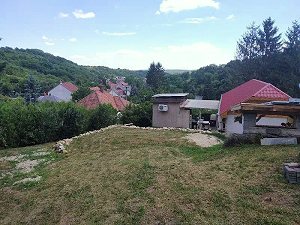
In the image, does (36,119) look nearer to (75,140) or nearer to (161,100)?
(75,140)

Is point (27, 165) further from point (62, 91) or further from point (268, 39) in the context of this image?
point (62, 91)

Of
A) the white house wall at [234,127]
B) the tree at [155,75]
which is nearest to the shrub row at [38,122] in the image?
the white house wall at [234,127]

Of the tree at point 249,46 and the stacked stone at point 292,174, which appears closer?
the stacked stone at point 292,174

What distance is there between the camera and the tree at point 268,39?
38981 mm

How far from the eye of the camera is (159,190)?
288 inches

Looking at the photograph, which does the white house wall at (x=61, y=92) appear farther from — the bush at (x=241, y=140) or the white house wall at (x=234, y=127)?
the bush at (x=241, y=140)

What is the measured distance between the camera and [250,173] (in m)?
7.64

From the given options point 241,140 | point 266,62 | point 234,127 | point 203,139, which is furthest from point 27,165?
point 266,62

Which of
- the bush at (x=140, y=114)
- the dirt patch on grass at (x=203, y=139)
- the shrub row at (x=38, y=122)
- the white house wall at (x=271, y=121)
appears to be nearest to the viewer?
the dirt patch on grass at (x=203, y=139)

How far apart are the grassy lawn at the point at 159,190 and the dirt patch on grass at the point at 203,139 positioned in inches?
61.3

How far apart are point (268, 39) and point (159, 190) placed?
36486 mm

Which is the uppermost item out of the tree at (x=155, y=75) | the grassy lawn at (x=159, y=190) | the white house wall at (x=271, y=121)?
the tree at (x=155, y=75)

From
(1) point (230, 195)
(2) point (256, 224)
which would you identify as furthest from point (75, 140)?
(2) point (256, 224)

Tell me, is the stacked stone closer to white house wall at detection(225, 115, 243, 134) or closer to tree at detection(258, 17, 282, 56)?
white house wall at detection(225, 115, 243, 134)
